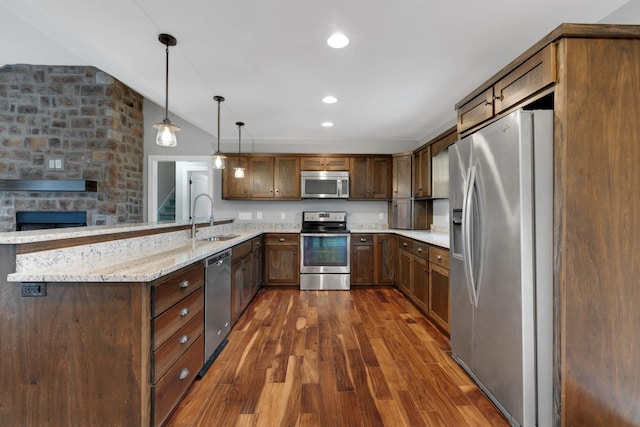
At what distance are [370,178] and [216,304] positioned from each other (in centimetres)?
325

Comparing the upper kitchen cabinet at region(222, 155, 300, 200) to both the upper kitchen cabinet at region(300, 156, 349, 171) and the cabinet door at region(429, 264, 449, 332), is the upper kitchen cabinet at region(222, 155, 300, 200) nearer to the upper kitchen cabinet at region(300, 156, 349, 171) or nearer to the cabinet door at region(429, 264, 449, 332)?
the upper kitchen cabinet at region(300, 156, 349, 171)

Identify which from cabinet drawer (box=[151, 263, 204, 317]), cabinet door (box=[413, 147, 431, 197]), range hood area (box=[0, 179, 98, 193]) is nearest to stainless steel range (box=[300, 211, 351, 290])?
cabinet door (box=[413, 147, 431, 197])

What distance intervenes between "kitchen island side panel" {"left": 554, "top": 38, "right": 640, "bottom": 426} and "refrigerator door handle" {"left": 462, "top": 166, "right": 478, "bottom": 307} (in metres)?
0.54

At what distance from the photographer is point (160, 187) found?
21.9ft

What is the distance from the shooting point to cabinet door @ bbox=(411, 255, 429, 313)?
124 inches

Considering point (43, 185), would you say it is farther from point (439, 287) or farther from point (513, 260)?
point (513, 260)

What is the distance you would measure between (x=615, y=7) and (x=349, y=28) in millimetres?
1549

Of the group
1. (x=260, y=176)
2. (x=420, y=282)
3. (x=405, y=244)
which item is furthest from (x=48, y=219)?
(x=420, y=282)

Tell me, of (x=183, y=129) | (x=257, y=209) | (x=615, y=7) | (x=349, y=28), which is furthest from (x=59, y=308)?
(x=183, y=129)

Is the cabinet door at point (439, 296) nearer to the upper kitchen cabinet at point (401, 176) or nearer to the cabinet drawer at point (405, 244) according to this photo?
the cabinet drawer at point (405, 244)

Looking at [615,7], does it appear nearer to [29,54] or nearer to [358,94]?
[358,94]

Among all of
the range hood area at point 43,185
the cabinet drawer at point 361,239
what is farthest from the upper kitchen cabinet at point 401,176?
the range hood area at point 43,185

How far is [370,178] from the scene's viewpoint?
15.8 feet

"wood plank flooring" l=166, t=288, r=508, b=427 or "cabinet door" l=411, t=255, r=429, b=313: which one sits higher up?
"cabinet door" l=411, t=255, r=429, b=313
